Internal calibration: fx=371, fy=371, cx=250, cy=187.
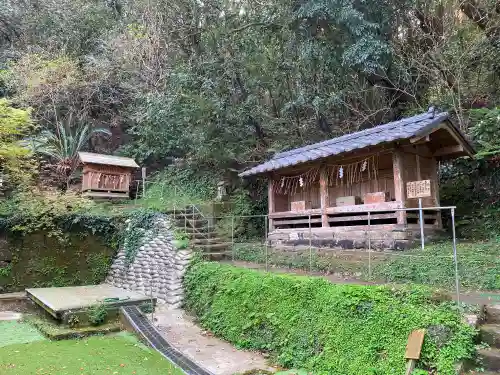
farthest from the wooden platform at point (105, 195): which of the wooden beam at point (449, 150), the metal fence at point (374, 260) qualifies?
the wooden beam at point (449, 150)

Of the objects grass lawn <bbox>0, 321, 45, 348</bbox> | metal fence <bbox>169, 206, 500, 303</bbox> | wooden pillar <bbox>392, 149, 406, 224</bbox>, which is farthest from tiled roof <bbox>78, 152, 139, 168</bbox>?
wooden pillar <bbox>392, 149, 406, 224</bbox>

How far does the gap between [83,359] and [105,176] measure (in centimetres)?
1147

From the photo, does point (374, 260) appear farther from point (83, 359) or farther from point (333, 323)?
point (83, 359)

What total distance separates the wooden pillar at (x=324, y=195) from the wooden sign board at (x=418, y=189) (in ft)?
7.87

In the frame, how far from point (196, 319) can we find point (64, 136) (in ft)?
41.3

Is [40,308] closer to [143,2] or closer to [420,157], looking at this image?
[420,157]

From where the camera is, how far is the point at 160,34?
16812 millimetres

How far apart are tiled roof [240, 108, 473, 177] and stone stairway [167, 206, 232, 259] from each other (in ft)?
8.43

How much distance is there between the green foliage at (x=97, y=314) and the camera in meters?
8.06

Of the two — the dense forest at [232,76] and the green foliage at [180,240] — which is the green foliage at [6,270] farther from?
the green foliage at [180,240]

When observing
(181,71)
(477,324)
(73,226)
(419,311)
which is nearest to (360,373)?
(419,311)

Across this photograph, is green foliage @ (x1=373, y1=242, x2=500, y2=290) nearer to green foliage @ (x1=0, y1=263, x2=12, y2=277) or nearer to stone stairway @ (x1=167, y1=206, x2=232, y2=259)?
stone stairway @ (x1=167, y1=206, x2=232, y2=259)

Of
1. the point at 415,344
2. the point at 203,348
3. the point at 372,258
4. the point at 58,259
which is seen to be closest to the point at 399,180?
the point at 372,258

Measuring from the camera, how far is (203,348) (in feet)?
23.1
